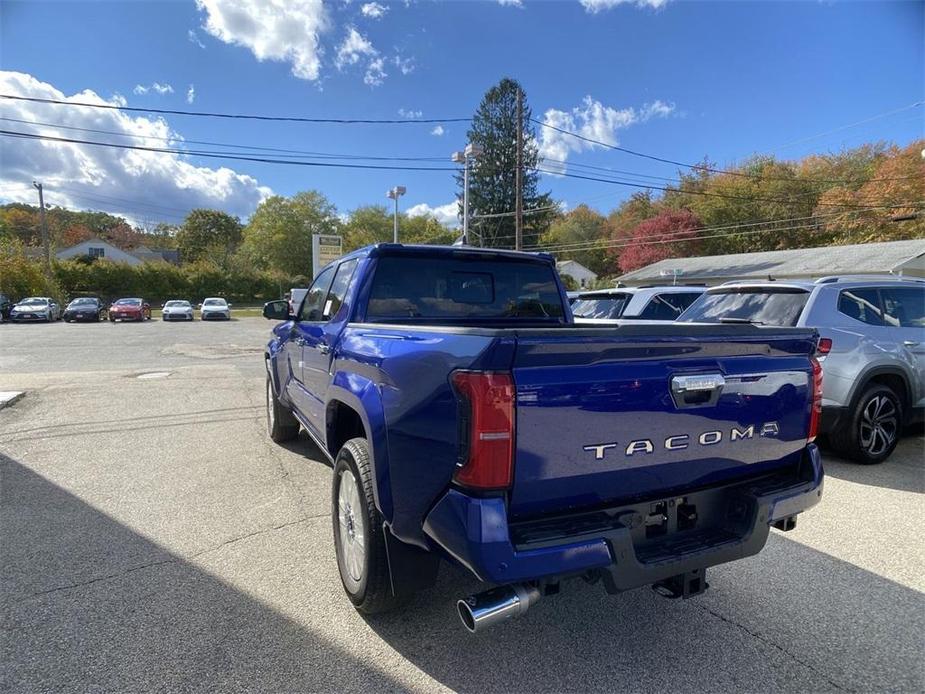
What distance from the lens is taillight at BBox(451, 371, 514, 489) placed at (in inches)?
70.5

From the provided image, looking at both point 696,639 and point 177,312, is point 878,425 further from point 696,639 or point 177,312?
point 177,312

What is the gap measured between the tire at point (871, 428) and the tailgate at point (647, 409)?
333 centimetres

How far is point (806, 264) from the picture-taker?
82.4 ft

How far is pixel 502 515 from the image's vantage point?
1809mm

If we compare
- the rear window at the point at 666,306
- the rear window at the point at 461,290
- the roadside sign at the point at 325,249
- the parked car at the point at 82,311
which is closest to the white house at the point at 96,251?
the parked car at the point at 82,311

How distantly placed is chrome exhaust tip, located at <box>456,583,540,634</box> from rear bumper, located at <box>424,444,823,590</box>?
13 centimetres

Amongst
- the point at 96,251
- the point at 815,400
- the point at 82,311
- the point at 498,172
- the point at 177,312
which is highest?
the point at 498,172

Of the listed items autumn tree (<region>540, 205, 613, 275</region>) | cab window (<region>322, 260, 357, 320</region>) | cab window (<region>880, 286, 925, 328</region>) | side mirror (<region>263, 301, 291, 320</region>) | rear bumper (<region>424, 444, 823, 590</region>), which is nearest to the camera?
rear bumper (<region>424, 444, 823, 590</region>)

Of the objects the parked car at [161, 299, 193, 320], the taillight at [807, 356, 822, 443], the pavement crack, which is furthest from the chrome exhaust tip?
the parked car at [161, 299, 193, 320]

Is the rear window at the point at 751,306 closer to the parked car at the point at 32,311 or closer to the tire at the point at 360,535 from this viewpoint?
the tire at the point at 360,535

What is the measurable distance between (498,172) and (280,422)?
45888 mm

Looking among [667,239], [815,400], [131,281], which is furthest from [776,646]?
[131,281]

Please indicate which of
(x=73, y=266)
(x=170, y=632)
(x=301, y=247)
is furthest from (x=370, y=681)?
(x=301, y=247)

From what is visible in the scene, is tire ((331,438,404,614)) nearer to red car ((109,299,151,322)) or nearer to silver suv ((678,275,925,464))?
silver suv ((678,275,925,464))
